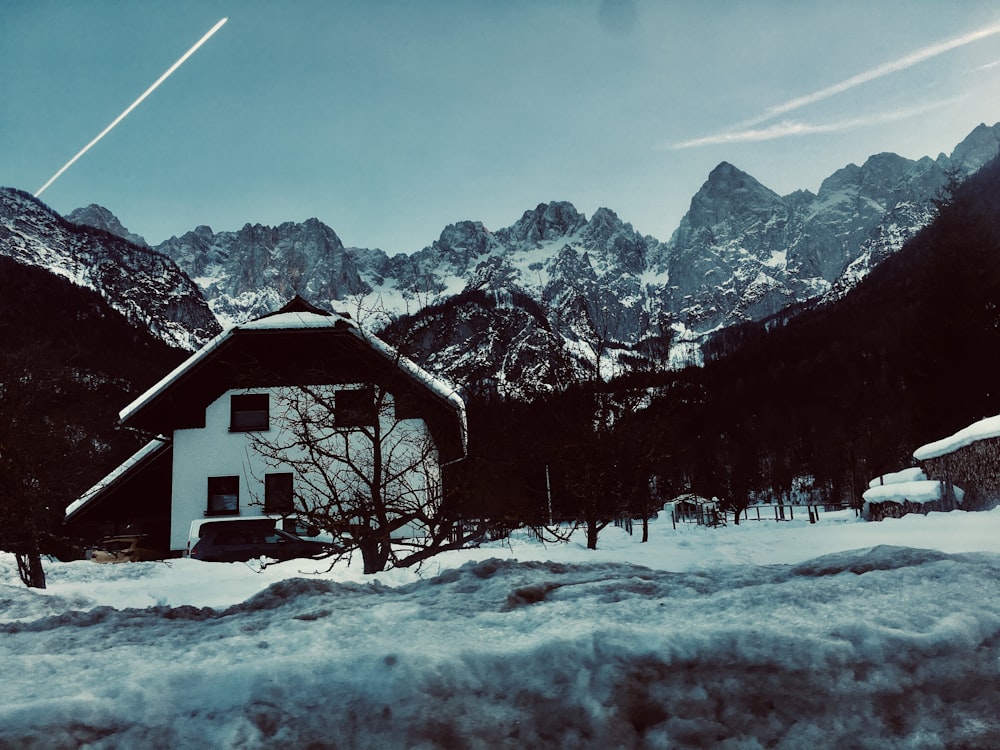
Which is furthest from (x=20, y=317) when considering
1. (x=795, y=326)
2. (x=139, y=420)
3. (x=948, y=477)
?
(x=795, y=326)

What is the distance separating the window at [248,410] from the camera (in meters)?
24.9

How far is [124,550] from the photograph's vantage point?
74.1 ft

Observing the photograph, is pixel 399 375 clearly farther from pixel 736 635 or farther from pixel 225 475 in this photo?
pixel 225 475

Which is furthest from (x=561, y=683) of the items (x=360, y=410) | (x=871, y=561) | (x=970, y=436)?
(x=970, y=436)

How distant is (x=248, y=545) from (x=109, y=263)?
17243 cm

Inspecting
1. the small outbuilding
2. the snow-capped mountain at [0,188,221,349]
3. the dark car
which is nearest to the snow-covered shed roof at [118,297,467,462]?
the dark car

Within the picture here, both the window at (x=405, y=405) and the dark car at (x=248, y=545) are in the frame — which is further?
the dark car at (x=248, y=545)

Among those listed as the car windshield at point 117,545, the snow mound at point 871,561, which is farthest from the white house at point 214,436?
the snow mound at point 871,561

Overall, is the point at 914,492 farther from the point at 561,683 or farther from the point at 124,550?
the point at 124,550

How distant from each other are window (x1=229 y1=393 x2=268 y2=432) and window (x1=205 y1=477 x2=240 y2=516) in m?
1.95

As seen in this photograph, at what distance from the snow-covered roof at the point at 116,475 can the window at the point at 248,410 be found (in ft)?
8.54

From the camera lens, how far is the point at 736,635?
1595 mm

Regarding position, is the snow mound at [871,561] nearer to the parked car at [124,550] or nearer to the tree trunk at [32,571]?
the tree trunk at [32,571]

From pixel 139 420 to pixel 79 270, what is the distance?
15808 centimetres
